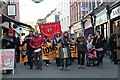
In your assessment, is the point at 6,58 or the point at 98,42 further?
the point at 98,42

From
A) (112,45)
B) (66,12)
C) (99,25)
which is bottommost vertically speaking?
(112,45)

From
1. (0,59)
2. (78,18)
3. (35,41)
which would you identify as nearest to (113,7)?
(35,41)

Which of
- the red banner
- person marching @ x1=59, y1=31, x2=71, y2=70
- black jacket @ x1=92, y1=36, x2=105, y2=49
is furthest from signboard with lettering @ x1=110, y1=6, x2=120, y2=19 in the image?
person marching @ x1=59, y1=31, x2=71, y2=70

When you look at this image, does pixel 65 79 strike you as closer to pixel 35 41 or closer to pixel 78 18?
pixel 35 41

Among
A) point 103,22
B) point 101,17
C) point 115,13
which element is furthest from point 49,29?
point 101,17

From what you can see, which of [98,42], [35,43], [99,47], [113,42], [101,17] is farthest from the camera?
[101,17]

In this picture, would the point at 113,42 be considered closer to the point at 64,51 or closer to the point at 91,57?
the point at 91,57

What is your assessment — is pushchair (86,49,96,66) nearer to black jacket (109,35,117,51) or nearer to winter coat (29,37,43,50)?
black jacket (109,35,117,51)

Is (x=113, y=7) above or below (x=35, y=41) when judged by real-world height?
above

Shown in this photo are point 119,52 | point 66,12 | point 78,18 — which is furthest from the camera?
point 66,12

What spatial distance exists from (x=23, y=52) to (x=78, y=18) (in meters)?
29.0

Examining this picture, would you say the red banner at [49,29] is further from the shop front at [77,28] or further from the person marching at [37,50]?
the shop front at [77,28]

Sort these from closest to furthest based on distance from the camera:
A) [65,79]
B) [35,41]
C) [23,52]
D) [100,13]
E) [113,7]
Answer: [65,79], [35,41], [23,52], [113,7], [100,13]

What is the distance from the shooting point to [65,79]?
1209cm
